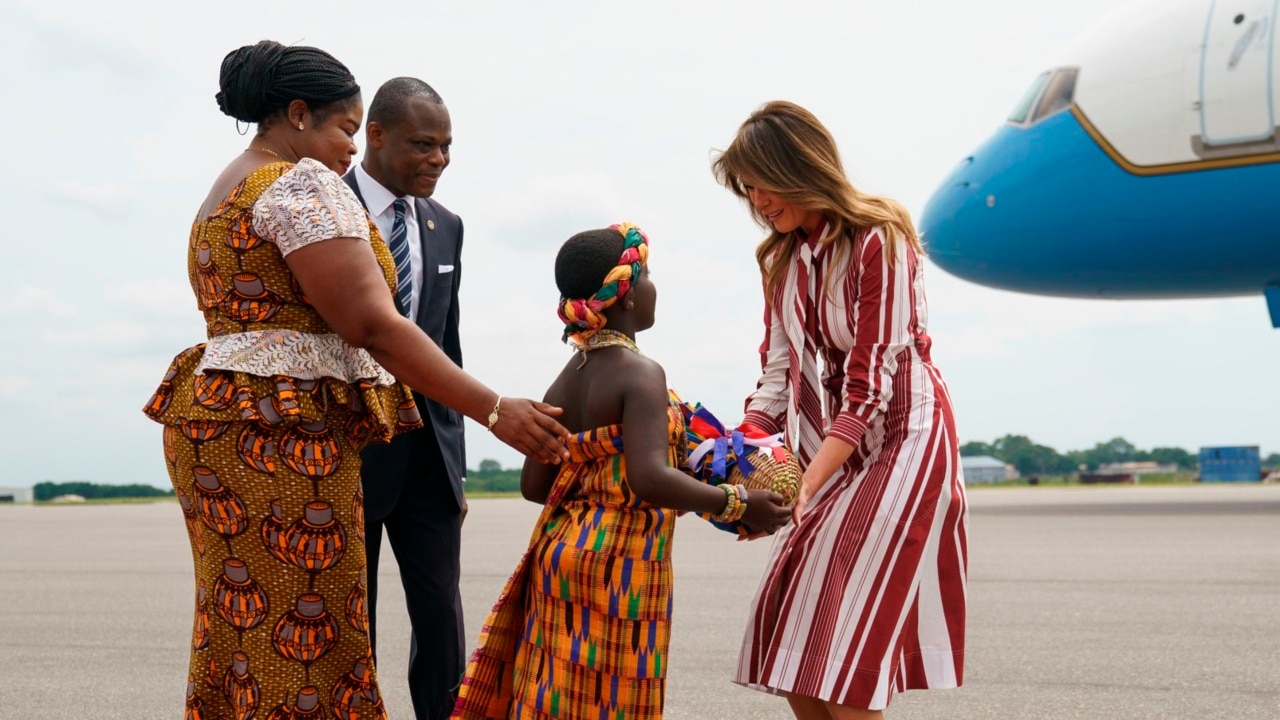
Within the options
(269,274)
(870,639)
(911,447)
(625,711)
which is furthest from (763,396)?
(269,274)

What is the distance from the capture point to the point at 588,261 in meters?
2.83

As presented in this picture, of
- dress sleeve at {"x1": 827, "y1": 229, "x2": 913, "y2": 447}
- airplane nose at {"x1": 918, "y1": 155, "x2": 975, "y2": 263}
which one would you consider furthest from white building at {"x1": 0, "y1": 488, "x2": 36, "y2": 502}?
dress sleeve at {"x1": 827, "y1": 229, "x2": 913, "y2": 447}

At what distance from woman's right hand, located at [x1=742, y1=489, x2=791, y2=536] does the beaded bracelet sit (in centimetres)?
2

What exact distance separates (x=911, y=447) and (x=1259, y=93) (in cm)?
1209

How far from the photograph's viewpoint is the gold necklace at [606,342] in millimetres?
2805

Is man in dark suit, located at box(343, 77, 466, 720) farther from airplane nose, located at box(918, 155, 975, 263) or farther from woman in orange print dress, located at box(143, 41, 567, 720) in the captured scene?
airplane nose, located at box(918, 155, 975, 263)

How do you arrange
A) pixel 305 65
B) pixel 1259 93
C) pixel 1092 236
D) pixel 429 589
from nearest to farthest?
pixel 305 65 < pixel 429 589 < pixel 1259 93 < pixel 1092 236

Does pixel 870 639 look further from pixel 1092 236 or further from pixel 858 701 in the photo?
pixel 1092 236

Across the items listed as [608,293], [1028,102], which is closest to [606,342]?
[608,293]

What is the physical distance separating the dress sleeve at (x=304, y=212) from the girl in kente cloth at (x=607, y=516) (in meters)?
0.51

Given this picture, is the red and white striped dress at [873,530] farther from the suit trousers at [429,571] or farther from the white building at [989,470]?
the white building at [989,470]

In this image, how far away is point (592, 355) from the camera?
9.25 ft

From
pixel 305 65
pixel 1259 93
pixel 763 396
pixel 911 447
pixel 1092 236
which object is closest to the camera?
pixel 305 65

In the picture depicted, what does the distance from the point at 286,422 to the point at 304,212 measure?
413 millimetres
